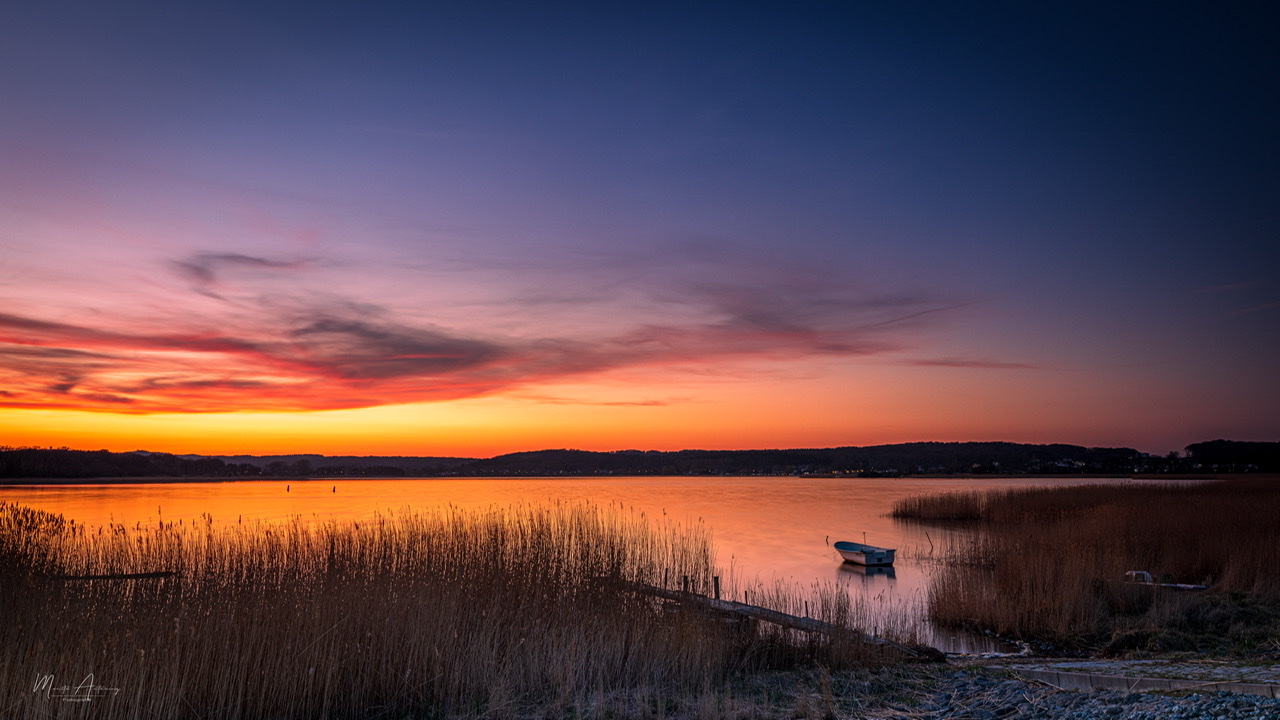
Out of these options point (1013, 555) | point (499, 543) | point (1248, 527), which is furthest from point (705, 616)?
point (1248, 527)

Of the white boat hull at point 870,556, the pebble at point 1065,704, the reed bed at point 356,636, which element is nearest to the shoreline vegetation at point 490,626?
the reed bed at point 356,636

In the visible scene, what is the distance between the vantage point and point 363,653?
785 centimetres

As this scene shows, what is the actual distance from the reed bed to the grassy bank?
464 centimetres

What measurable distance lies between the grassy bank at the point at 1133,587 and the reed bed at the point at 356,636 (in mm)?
4638

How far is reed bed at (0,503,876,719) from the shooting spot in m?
6.95

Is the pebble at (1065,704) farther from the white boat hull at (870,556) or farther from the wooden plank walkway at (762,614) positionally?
the white boat hull at (870,556)

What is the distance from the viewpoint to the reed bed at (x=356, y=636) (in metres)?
6.95

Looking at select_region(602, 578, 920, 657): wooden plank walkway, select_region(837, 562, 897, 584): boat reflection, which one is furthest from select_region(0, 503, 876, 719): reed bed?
select_region(837, 562, 897, 584): boat reflection

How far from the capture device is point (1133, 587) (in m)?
14.4

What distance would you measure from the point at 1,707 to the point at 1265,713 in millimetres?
9415

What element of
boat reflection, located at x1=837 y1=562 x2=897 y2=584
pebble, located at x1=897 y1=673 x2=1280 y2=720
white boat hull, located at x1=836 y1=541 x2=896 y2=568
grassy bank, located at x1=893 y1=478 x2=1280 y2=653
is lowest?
boat reflection, located at x1=837 y1=562 x2=897 y2=584

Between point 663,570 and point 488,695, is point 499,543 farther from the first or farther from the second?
point 488,695

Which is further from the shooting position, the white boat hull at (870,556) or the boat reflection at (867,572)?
the white boat hull at (870,556)

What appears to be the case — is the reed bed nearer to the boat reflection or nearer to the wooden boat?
the boat reflection
